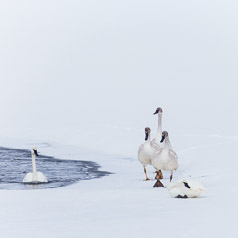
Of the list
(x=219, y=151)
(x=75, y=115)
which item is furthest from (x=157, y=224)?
(x=75, y=115)

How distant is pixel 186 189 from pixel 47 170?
806 cm

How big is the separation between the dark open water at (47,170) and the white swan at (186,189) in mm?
4717

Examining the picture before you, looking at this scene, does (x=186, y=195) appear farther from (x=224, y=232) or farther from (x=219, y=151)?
(x=219, y=151)

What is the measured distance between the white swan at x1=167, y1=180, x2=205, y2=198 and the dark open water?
4.72 meters

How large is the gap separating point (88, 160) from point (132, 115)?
15.9 metres

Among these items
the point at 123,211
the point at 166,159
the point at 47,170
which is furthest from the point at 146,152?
the point at 123,211

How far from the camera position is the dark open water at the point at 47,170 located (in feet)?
48.4

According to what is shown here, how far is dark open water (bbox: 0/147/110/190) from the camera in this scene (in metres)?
14.8

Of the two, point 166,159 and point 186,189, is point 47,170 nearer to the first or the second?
point 166,159

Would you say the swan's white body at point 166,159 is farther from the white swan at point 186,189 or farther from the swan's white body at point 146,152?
the white swan at point 186,189

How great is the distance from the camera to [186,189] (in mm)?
9938

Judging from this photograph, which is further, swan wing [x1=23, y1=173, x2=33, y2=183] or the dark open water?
the dark open water

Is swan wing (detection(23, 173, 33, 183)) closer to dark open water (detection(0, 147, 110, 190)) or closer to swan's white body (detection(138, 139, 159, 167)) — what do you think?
dark open water (detection(0, 147, 110, 190))

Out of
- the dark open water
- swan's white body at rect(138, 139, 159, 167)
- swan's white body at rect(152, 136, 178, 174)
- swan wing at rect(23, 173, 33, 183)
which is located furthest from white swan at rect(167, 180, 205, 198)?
swan wing at rect(23, 173, 33, 183)
